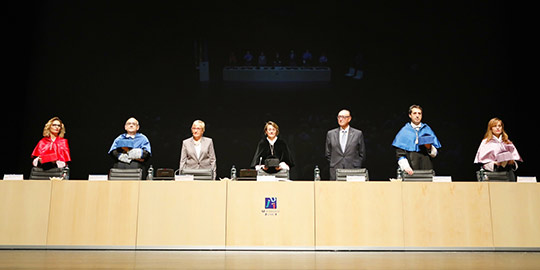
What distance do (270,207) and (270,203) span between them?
3cm

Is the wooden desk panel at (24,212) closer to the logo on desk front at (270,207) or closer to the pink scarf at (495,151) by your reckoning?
the logo on desk front at (270,207)

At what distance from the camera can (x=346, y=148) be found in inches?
176

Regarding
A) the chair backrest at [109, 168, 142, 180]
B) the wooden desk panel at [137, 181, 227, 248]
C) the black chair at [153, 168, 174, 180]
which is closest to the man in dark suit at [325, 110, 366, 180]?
the wooden desk panel at [137, 181, 227, 248]

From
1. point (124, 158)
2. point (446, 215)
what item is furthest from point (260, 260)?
point (124, 158)

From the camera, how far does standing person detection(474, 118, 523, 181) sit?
13.0 feet

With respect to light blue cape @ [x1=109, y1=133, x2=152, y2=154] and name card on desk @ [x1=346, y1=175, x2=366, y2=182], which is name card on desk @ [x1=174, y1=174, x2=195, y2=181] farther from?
name card on desk @ [x1=346, y1=175, x2=366, y2=182]

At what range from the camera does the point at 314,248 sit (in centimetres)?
332

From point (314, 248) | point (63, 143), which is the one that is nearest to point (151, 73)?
point (63, 143)

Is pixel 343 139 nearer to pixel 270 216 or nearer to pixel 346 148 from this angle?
pixel 346 148

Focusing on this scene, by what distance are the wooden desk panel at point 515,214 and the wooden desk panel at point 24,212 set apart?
3852mm

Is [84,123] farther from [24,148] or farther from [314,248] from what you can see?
[314,248]

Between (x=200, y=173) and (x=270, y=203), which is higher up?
(x=200, y=173)

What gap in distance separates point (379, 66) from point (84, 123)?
4.09 meters

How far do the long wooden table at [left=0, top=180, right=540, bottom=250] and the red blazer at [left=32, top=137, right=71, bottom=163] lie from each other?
0.67 m
